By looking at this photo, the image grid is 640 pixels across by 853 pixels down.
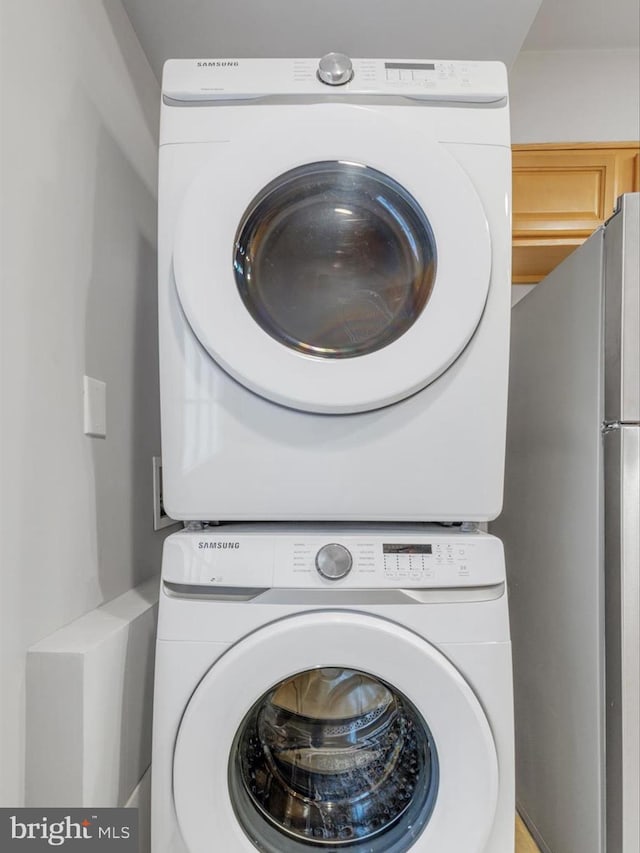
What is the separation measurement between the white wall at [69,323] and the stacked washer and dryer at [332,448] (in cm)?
18

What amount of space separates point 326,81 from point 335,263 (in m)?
0.35

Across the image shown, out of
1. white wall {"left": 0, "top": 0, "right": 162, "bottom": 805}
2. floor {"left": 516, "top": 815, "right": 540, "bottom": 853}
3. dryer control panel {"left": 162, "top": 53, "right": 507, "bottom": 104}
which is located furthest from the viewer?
floor {"left": 516, "top": 815, "right": 540, "bottom": 853}

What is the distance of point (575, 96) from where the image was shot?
7.41 ft

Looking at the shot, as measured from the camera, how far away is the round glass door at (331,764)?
45.5 inches

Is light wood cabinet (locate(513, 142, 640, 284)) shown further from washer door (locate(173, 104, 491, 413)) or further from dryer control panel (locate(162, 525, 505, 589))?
dryer control panel (locate(162, 525, 505, 589))

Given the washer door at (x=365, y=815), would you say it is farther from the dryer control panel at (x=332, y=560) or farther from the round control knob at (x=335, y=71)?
the round control knob at (x=335, y=71)

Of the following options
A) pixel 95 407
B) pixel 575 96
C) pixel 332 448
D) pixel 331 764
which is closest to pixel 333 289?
pixel 332 448

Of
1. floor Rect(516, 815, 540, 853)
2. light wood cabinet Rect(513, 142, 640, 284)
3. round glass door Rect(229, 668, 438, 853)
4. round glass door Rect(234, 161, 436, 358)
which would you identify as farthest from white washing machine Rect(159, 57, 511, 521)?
light wood cabinet Rect(513, 142, 640, 284)

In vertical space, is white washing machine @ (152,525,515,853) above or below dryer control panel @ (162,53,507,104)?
below

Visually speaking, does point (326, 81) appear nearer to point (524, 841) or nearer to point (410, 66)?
point (410, 66)

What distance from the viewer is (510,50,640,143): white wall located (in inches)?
88.4

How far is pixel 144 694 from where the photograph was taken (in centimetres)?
134

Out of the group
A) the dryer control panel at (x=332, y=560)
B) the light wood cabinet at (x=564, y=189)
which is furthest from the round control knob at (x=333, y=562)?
the light wood cabinet at (x=564, y=189)

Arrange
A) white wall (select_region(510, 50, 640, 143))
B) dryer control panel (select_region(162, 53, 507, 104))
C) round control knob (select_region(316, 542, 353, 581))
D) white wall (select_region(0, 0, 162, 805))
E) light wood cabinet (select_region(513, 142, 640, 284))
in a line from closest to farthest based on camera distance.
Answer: white wall (select_region(0, 0, 162, 805))
round control knob (select_region(316, 542, 353, 581))
dryer control panel (select_region(162, 53, 507, 104))
light wood cabinet (select_region(513, 142, 640, 284))
white wall (select_region(510, 50, 640, 143))
